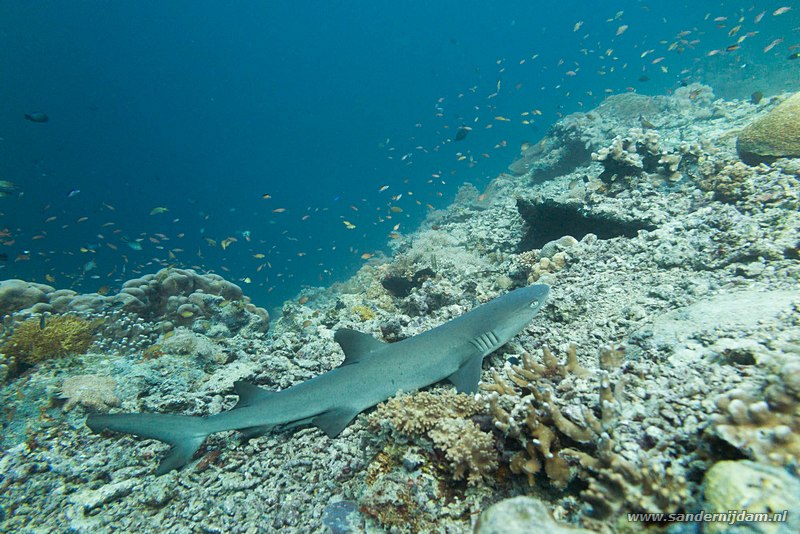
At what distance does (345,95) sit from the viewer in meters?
150

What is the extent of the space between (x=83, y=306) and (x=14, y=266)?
250 feet

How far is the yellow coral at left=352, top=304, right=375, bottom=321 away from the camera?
7160 millimetres

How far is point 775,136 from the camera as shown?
6.30 metres

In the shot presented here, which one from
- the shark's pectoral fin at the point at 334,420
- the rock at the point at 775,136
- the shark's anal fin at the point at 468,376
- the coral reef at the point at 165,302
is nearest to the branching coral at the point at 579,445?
the shark's anal fin at the point at 468,376

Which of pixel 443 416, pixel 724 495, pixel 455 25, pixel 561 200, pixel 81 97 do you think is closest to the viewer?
pixel 724 495

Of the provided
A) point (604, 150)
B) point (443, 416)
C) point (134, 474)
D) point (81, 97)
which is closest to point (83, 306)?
point (134, 474)

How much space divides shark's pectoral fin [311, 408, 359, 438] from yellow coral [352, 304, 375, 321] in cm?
351

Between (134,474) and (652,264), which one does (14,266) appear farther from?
(652,264)

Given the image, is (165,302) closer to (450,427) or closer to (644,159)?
(450,427)

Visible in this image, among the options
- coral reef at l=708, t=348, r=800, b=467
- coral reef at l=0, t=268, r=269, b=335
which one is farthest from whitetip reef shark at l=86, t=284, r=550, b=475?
coral reef at l=0, t=268, r=269, b=335

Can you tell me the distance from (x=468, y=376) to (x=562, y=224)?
4.93 m

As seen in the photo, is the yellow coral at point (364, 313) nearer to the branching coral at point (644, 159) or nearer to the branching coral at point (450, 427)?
the branching coral at point (450, 427)

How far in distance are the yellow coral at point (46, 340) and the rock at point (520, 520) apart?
8.58 meters

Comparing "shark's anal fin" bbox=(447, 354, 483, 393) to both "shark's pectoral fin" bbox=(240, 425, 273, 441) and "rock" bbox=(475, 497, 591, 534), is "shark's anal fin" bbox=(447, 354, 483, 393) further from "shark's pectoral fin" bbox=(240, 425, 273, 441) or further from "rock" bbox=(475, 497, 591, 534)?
"shark's pectoral fin" bbox=(240, 425, 273, 441)
